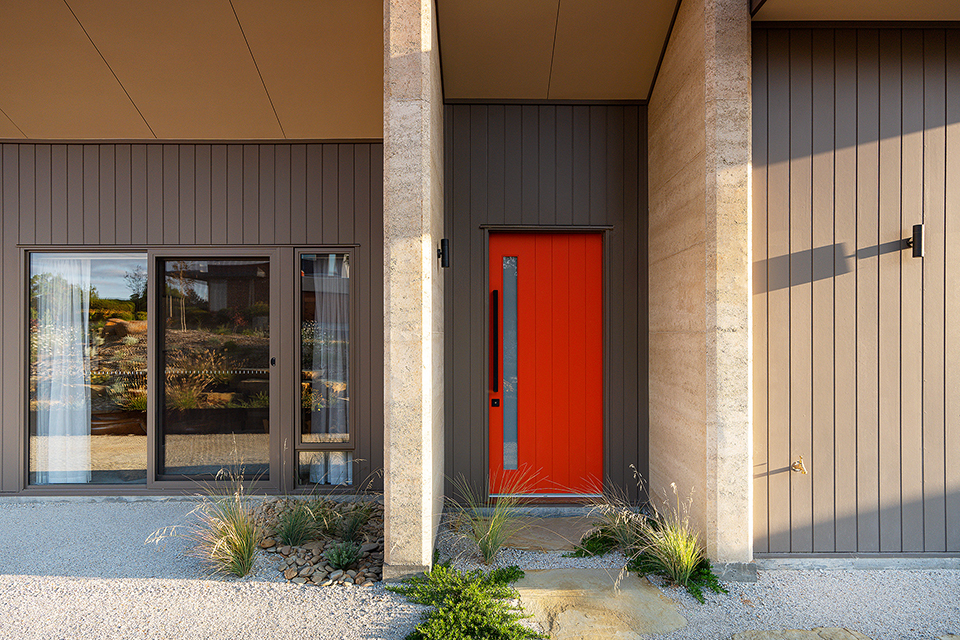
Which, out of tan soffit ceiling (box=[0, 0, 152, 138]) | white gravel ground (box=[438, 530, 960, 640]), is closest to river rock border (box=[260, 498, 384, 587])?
white gravel ground (box=[438, 530, 960, 640])

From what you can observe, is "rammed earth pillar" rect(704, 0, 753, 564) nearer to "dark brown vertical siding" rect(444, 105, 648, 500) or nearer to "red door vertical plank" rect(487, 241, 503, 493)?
"dark brown vertical siding" rect(444, 105, 648, 500)

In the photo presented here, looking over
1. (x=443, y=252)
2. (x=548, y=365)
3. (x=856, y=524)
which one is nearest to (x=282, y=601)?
(x=443, y=252)

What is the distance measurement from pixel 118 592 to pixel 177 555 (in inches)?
16.1

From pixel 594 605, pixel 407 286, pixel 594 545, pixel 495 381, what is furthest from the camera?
pixel 495 381

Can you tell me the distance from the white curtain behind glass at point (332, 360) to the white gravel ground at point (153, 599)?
112 centimetres

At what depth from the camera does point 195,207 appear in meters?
4.02

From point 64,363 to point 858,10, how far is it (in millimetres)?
6157

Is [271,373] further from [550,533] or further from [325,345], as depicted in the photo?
[550,533]

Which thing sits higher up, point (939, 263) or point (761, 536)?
point (939, 263)

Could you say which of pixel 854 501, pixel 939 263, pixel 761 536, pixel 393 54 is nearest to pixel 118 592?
pixel 393 54

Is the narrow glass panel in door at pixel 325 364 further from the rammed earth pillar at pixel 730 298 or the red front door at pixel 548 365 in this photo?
the rammed earth pillar at pixel 730 298

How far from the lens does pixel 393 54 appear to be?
8.70 feet

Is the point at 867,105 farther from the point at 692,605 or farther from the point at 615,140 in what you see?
the point at 692,605

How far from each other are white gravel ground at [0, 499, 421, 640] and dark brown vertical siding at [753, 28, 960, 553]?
2442 millimetres
